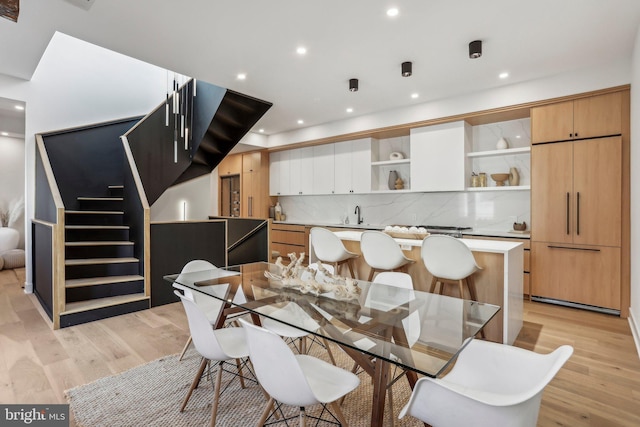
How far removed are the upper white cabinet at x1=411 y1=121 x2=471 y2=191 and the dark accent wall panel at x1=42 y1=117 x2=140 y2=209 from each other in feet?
15.0

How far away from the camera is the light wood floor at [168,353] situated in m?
2.04

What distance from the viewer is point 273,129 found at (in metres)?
6.79

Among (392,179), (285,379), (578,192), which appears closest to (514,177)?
(578,192)

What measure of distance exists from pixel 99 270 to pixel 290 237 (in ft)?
11.5

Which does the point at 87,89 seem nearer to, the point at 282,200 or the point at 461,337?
the point at 282,200

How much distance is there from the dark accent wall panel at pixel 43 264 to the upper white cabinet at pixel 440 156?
467 centimetres

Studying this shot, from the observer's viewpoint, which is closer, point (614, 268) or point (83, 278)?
point (614, 268)

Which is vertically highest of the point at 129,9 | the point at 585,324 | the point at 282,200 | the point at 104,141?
the point at 129,9

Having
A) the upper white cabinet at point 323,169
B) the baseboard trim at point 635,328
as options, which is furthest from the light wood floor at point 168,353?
the upper white cabinet at point 323,169

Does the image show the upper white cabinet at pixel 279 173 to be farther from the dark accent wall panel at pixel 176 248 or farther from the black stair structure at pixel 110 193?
the dark accent wall panel at pixel 176 248

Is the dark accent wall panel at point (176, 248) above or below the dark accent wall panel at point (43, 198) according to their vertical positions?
below

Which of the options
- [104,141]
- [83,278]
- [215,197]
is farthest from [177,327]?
[215,197]

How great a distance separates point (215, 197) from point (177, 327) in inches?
225

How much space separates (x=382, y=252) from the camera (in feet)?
10.7
